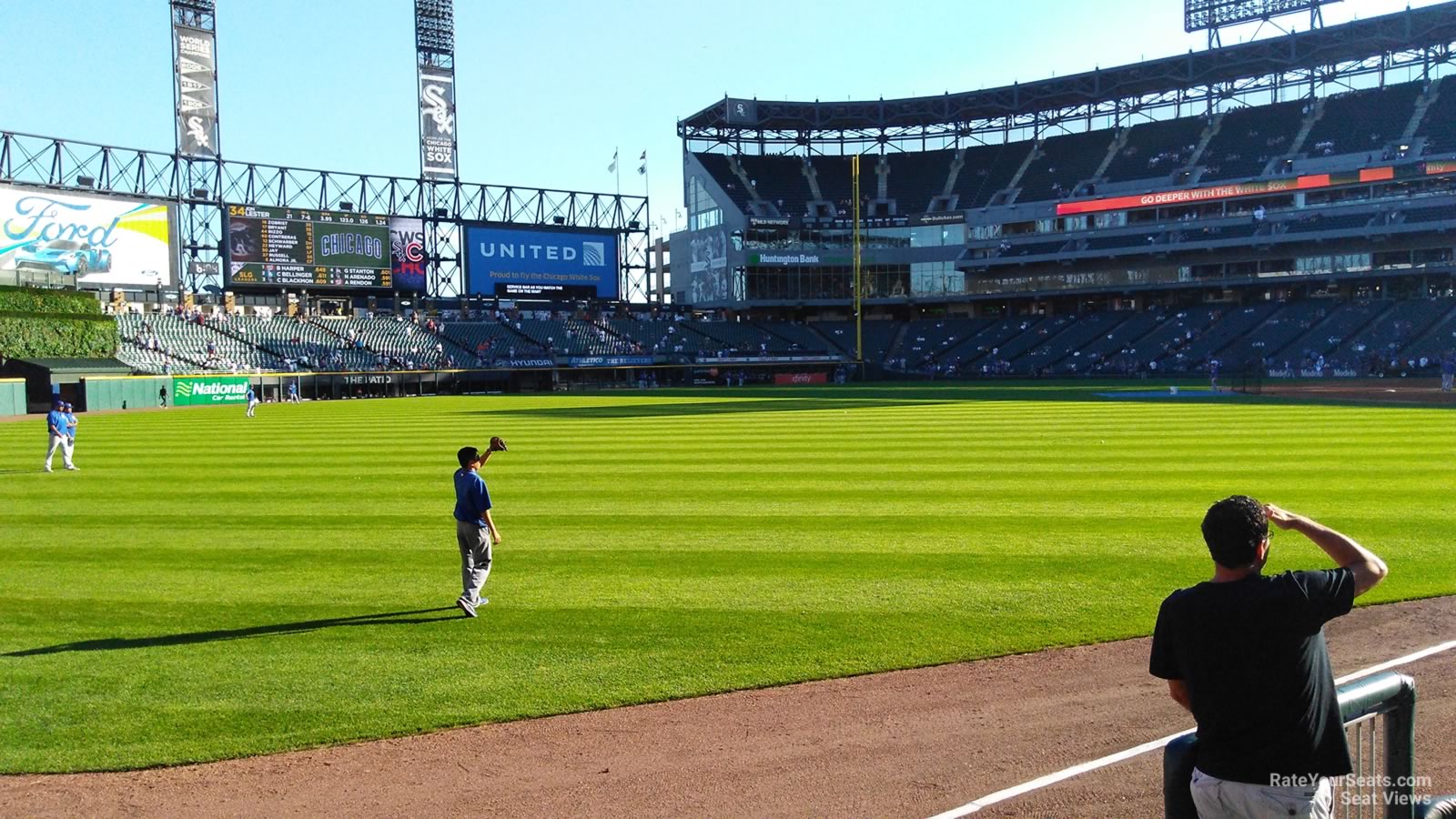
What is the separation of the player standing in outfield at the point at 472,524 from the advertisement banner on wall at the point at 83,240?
5760cm

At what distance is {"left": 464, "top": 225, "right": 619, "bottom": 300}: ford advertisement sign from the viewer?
79.1m

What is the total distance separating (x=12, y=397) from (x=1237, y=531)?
5584cm

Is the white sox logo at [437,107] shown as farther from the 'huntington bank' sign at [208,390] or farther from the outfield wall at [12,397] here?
the outfield wall at [12,397]

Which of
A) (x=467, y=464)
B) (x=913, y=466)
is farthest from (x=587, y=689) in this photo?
(x=913, y=466)

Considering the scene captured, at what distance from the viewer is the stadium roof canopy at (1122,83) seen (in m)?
70.8

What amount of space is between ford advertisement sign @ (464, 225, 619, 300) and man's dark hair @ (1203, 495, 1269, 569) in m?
78.2

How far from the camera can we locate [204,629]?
33.8 ft

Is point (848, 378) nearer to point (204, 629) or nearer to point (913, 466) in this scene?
point (913, 466)

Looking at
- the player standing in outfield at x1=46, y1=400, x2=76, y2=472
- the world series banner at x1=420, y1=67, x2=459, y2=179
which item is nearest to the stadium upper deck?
the world series banner at x1=420, y1=67, x2=459, y2=179

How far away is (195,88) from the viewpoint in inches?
2512

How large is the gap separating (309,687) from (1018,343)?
248 feet

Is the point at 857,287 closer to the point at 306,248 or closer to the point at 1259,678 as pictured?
the point at 306,248

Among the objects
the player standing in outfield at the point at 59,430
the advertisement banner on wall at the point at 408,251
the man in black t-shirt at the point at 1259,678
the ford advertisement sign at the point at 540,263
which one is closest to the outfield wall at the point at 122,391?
the advertisement banner on wall at the point at 408,251

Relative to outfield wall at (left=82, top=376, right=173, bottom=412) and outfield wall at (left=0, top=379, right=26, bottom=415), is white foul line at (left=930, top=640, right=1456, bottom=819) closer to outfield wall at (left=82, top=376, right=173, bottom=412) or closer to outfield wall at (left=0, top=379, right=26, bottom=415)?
outfield wall at (left=0, top=379, right=26, bottom=415)
